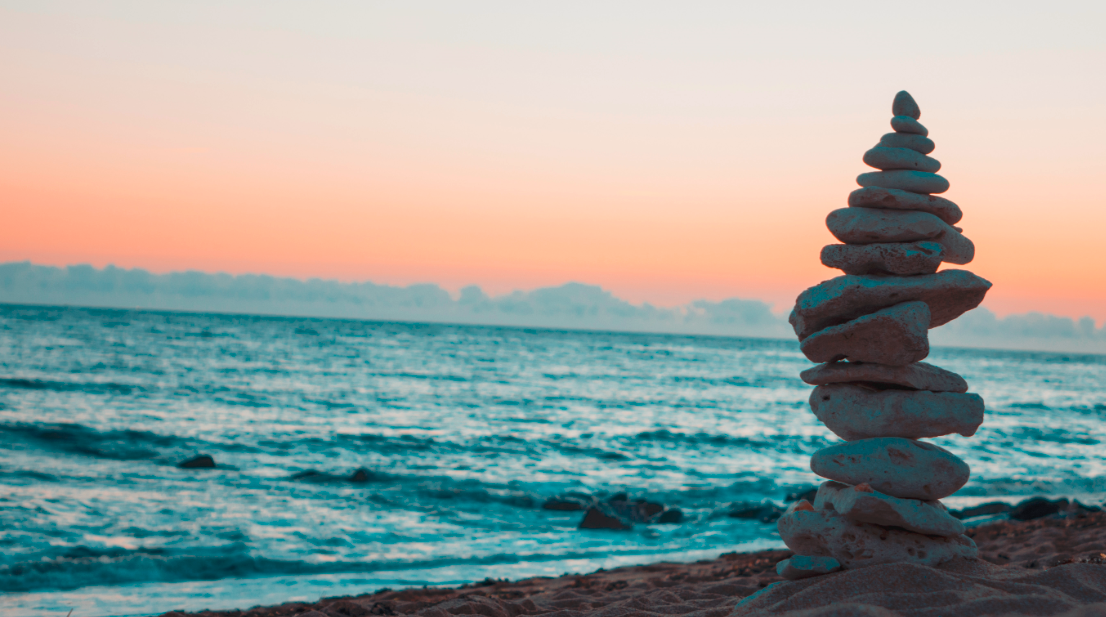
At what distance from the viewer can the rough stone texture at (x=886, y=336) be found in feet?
16.5

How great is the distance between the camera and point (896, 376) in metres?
5.21

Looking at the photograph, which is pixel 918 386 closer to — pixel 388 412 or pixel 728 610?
pixel 728 610

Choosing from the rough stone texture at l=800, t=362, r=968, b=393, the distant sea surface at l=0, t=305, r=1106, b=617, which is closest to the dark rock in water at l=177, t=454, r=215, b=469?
the distant sea surface at l=0, t=305, r=1106, b=617

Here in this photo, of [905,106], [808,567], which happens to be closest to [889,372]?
[808,567]

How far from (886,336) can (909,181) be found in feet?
3.89

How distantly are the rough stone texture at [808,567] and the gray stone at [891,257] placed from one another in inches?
84.3

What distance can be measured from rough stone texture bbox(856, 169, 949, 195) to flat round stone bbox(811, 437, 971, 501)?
1.85 metres

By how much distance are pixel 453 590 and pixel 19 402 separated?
21578mm

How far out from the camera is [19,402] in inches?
893

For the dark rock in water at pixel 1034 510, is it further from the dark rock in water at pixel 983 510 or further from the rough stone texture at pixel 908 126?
the rough stone texture at pixel 908 126

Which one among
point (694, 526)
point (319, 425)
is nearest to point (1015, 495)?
point (694, 526)

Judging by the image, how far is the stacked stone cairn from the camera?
16.6ft

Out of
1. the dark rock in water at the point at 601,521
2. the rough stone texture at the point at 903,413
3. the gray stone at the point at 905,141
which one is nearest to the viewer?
the rough stone texture at the point at 903,413

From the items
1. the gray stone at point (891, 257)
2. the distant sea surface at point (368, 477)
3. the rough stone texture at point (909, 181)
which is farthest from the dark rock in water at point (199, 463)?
the rough stone texture at point (909, 181)
